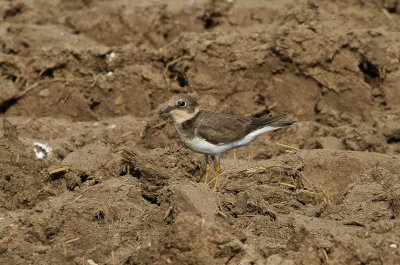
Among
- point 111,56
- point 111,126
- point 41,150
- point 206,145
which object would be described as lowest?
point 111,126

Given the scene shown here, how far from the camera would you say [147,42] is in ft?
44.5

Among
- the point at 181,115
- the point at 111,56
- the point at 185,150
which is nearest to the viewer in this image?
the point at 181,115

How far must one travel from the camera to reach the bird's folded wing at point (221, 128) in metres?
9.25

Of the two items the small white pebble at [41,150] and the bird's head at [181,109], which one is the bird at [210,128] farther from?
the small white pebble at [41,150]

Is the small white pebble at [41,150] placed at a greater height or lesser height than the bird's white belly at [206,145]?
lesser

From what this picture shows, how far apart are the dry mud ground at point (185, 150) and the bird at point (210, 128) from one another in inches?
9.4

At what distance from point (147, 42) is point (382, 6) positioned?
3627 millimetres

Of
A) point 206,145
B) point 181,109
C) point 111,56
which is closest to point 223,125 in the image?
point 206,145

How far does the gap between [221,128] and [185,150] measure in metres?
0.47

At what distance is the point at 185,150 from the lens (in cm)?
955

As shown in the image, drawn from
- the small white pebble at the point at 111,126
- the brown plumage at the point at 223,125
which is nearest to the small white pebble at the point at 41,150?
the small white pebble at the point at 111,126

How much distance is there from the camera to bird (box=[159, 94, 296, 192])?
30.2ft

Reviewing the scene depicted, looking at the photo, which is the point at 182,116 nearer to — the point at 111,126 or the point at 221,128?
the point at 221,128

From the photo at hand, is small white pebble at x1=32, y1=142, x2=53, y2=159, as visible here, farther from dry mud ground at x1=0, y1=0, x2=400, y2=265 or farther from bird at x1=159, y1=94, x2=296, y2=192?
bird at x1=159, y1=94, x2=296, y2=192
